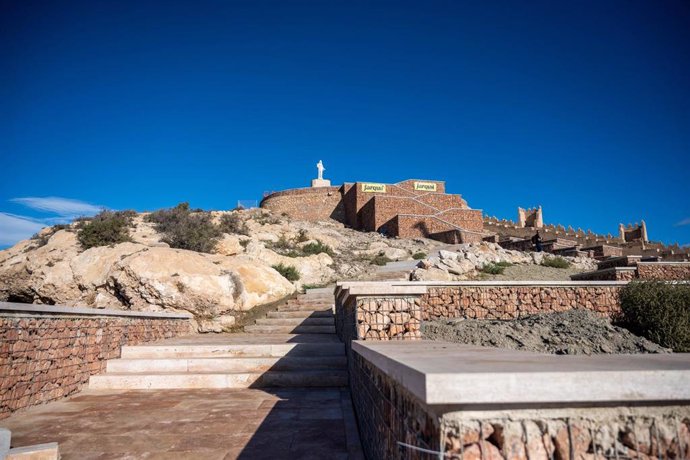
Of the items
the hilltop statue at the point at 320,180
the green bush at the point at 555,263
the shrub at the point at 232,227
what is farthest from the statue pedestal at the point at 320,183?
the green bush at the point at 555,263

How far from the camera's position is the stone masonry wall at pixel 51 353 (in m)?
4.93

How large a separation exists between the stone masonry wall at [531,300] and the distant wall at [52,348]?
828cm

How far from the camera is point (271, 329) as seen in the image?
9742 millimetres

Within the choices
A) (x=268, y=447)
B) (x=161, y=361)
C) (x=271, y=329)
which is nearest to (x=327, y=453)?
(x=268, y=447)

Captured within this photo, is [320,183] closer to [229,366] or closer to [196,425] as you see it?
[229,366]

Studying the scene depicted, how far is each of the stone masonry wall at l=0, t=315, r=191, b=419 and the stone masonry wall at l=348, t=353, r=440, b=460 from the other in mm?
4401

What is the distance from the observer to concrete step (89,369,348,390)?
6.56 m

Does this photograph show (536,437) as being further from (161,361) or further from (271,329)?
(271,329)

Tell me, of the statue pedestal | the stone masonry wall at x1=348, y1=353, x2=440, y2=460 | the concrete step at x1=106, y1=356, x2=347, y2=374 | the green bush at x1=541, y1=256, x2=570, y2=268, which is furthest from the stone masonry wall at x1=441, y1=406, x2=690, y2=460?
the statue pedestal

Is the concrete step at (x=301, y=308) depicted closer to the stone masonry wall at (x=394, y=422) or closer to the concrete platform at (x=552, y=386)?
the stone masonry wall at (x=394, y=422)

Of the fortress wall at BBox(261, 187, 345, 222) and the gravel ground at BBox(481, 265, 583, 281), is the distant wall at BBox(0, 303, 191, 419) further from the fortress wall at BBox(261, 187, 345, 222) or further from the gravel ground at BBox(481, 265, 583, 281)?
the fortress wall at BBox(261, 187, 345, 222)

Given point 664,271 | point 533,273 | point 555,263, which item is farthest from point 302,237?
point 664,271

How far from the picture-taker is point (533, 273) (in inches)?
664

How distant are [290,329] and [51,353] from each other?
485 centimetres
